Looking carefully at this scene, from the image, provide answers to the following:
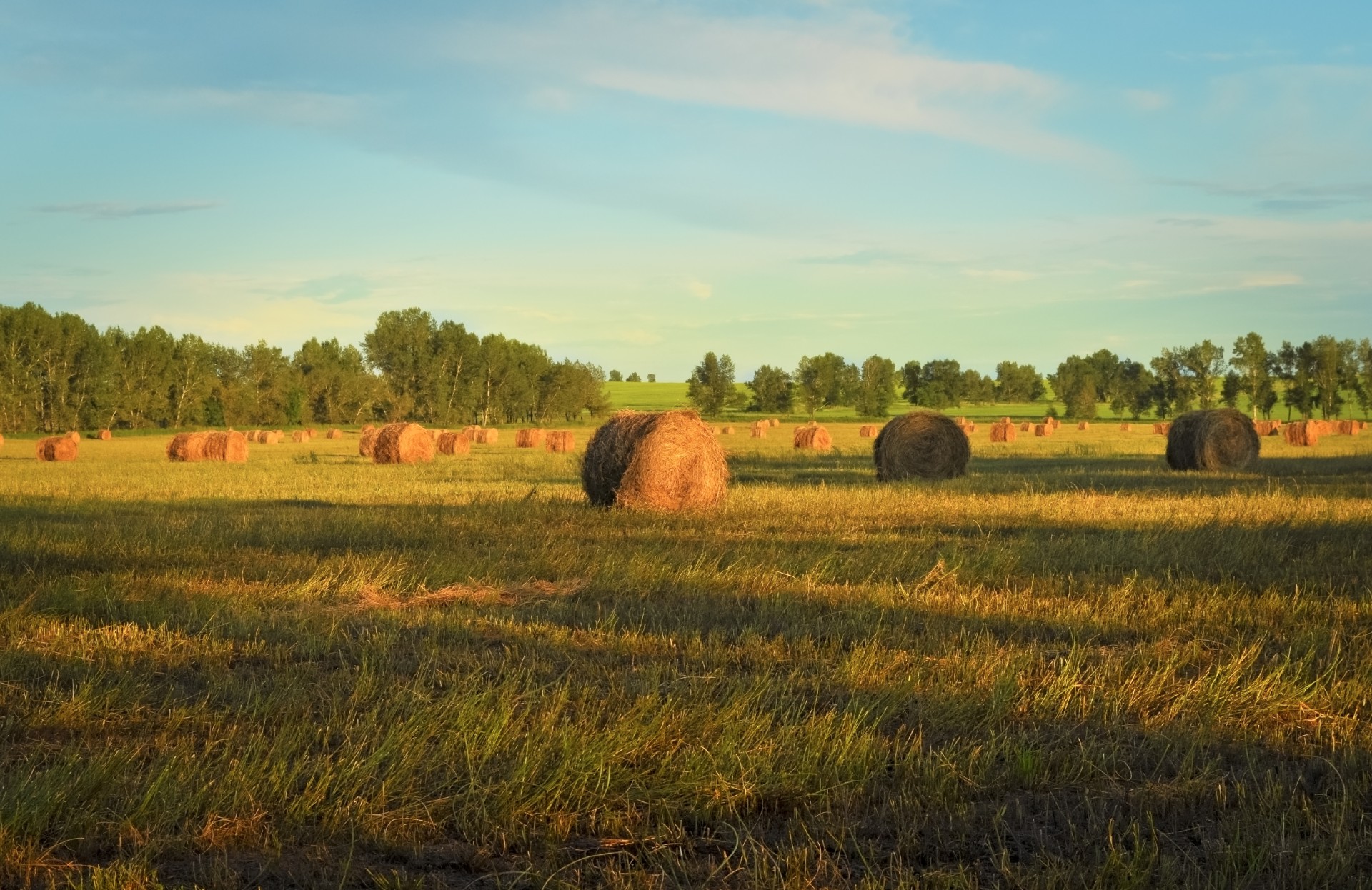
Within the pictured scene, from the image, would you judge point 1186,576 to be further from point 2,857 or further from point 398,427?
point 398,427

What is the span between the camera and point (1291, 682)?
6316mm

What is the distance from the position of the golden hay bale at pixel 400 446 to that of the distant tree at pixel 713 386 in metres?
72.1

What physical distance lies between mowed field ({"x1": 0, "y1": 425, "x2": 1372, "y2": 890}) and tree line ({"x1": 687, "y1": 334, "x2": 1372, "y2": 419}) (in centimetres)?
9631

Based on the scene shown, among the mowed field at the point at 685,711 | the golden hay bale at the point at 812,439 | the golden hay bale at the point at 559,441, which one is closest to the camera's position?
the mowed field at the point at 685,711

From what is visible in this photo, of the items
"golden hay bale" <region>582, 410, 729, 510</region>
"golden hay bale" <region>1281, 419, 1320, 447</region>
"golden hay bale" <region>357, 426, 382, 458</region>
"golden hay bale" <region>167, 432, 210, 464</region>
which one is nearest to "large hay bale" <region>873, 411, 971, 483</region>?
"golden hay bale" <region>582, 410, 729, 510</region>

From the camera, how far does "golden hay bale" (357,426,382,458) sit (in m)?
35.0

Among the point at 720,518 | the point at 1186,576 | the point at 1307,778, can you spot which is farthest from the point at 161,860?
the point at 720,518

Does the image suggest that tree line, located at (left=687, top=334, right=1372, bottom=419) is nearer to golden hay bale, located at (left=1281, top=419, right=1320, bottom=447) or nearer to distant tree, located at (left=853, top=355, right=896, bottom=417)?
distant tree, located at (left=853, top=355, right=896, bottom=417)

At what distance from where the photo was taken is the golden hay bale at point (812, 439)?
41.9 m

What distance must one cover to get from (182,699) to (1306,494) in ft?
57.5

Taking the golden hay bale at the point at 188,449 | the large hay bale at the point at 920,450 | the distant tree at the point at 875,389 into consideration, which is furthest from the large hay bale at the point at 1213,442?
the distant tree at the point at 875,389

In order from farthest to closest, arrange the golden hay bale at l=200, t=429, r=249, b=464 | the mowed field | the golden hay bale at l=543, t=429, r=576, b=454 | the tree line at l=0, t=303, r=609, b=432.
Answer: the tree line at l=0, t=303, r=609, b=432, the golden hay bale at l=543, t=429, r=576, b=454, the golden hay bale at l=200, t=429, r=249, b=464, the mowed field

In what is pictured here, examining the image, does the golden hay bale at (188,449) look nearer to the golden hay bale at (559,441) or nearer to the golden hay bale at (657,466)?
the golden hay bale at (559,441)

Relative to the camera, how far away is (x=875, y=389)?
120 metres
